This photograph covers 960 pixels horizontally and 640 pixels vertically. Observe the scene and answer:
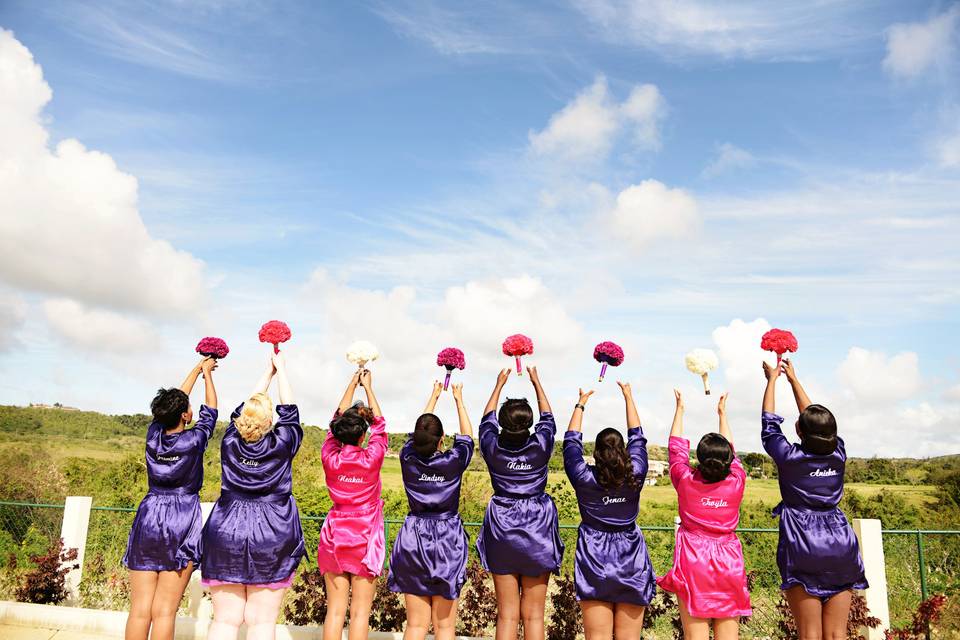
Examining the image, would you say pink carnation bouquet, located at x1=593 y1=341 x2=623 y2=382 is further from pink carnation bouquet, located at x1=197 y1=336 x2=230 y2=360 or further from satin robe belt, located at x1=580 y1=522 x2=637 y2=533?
pink carnation bouquet, located at x1=197 y1=336 x2=230 y2=360

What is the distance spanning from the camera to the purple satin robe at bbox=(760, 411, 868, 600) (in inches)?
181

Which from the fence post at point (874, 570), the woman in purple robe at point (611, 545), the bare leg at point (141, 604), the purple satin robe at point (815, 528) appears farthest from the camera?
the fence post at point (874, 570)

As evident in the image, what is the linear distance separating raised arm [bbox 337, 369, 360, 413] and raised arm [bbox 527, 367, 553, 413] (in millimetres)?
1380

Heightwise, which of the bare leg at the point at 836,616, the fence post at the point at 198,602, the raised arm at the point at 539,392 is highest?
A: the raised arm at the point at 539,392

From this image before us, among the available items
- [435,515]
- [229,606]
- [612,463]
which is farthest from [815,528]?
[229,606]

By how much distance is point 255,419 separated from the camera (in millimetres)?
4672

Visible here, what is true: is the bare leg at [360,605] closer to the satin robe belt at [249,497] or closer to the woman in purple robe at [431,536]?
the woman in purple robe at [431,536]

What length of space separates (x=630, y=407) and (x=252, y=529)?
2.78 m

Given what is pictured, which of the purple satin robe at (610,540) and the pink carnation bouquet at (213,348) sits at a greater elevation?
the pink carnation bouquet at (213,348)

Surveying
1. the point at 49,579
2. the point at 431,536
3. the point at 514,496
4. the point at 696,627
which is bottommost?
the point at 49,579

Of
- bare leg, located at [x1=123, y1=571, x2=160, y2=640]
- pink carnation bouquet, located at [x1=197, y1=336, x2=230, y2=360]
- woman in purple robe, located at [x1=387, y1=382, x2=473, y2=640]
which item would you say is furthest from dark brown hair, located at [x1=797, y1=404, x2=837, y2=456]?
bare leg, located at [x1=123, y1=571, x2=160, y2=640]

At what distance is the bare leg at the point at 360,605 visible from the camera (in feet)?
16.2

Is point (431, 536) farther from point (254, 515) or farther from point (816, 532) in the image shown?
point (816, 532)

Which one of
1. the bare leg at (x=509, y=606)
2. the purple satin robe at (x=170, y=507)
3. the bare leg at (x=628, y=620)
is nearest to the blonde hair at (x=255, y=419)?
the purple satin robe at (x=170, y=507)
